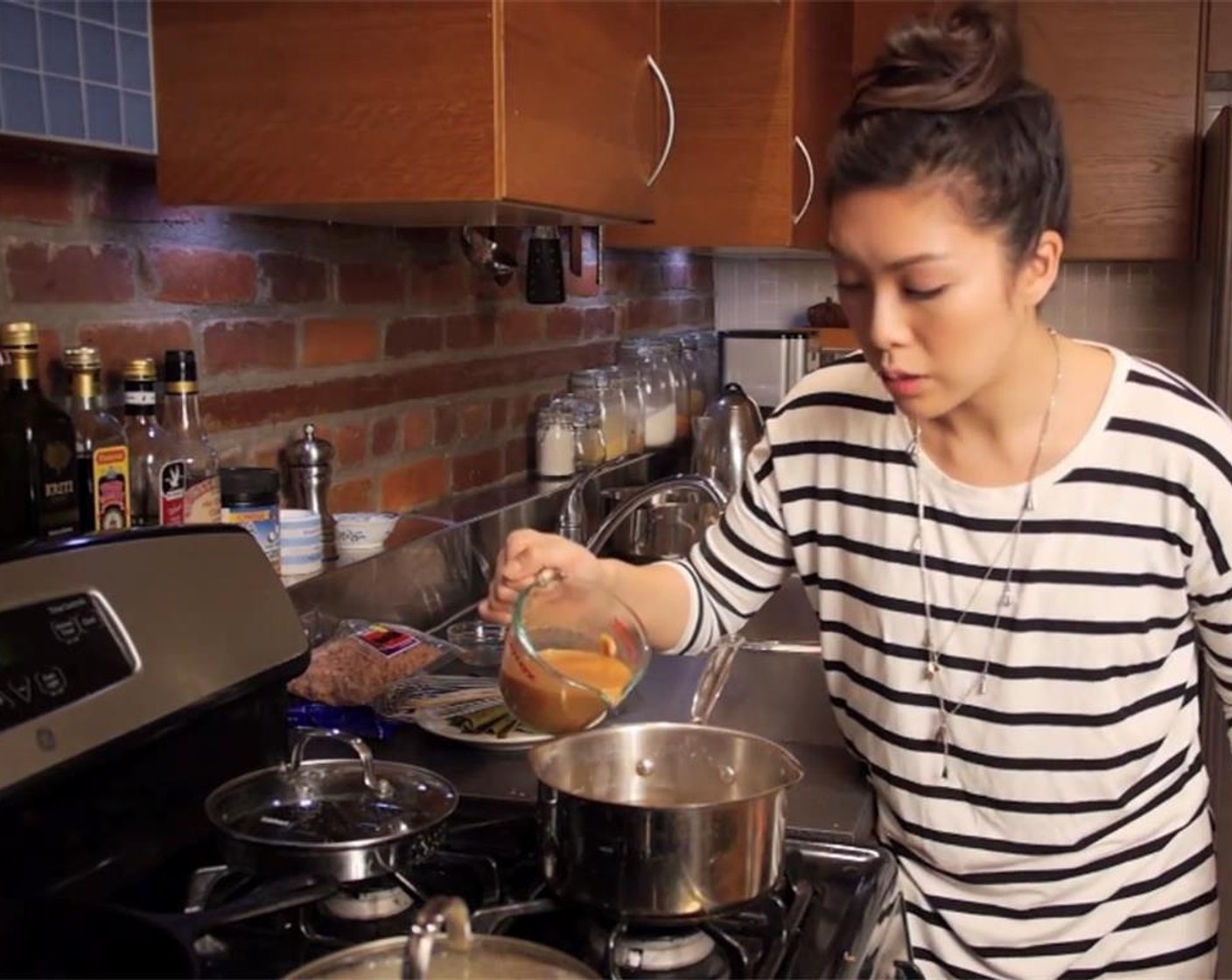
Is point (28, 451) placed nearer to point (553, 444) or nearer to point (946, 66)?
point (946, 66)

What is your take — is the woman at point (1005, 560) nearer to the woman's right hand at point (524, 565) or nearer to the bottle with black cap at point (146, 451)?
the woman's right hand at point (524, 565)

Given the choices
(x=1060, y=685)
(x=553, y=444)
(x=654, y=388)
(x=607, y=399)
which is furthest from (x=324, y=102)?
(x=654, y=388)

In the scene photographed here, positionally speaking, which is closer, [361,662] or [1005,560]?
[1005,560]

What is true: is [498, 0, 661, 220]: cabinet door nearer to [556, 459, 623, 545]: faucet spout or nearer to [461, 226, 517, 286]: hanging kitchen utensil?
[461, 226, 517, 286]: hanging kitchen utensil

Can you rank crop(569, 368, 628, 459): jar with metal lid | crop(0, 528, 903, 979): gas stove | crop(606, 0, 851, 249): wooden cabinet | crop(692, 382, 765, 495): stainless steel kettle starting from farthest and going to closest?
crop(692, 382, 765, 495): stainless steel kettle → crop(569, 368, 628, 459): jar with metal lid → crop(606, 0, 851, 249): wooden cabinet → crop(0, 528, 903, 979): gas stove

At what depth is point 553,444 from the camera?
224cm

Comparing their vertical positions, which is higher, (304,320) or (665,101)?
(665,101)

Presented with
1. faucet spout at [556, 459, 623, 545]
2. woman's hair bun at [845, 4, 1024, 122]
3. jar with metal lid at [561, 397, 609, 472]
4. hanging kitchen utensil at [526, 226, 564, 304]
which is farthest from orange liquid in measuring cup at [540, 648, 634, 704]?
jar with metal lid at [561, 397, 609, 472]

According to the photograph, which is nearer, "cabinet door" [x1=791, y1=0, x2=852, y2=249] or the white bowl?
the white bowl

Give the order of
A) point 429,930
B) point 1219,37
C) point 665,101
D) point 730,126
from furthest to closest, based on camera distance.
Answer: point 1219,37 → point 730,126 → point 665,101 → point 429,930

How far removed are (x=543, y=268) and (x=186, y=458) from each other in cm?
93

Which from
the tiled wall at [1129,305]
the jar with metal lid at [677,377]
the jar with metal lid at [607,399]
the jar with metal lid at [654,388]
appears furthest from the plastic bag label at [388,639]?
the tiled wall at [1129,305]

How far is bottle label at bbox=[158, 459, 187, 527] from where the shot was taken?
48.7 inches

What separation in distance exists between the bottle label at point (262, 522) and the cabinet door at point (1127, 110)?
225cm
